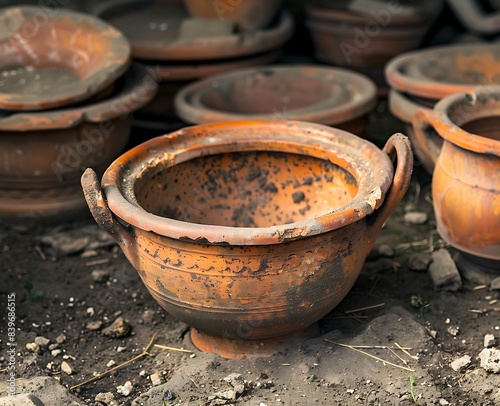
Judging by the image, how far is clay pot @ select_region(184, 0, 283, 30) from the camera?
5.20 meters

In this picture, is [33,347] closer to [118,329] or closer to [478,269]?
[118,329]

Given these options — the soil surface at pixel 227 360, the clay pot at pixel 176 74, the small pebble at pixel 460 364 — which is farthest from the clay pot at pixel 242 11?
the small pebble at pixel 460 364

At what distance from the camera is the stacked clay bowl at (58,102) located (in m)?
4.07

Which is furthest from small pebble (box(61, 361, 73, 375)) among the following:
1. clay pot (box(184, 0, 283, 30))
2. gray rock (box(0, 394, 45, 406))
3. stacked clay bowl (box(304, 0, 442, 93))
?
stacked clay bowl (box(304, 0, 442, 93))

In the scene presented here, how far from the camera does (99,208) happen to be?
2986 mm

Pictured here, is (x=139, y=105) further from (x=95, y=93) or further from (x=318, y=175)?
(x=318, y=175)

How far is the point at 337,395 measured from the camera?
299cm

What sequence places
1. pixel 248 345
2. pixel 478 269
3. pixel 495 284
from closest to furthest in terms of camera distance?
pixel 248 345 → pixel 495 284 → pixel 478 269

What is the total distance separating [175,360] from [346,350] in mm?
678

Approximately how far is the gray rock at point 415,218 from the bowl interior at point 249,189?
946mm

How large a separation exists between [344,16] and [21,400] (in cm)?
380

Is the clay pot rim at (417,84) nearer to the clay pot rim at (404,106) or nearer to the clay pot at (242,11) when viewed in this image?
the clay pot rim at (404,106)

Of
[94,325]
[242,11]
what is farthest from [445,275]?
[242,11]

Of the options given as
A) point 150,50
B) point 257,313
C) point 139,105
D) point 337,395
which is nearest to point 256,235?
point 257,313
